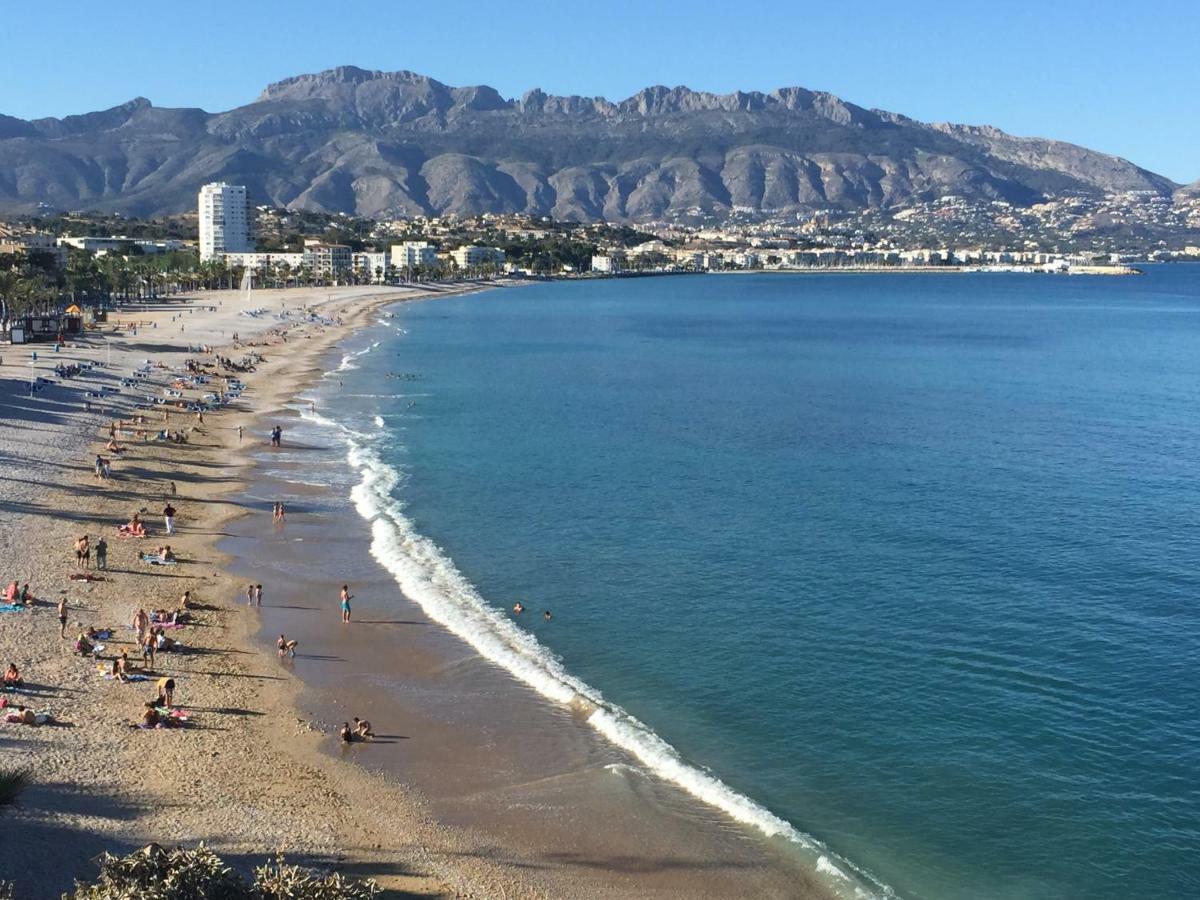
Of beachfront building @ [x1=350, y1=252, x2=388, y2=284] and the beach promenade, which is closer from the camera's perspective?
the beach promenade

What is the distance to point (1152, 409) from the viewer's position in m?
55.6

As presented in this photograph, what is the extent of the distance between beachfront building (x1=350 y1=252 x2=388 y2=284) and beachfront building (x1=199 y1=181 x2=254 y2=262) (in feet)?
89.4

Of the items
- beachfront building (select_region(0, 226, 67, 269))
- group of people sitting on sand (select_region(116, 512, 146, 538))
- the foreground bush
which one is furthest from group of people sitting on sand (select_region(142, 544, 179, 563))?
beachfront building (select_region(0, 226, 67, 269))

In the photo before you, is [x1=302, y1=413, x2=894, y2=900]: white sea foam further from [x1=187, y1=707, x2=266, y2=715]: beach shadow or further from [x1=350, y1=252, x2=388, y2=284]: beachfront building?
[x1=350, y1=252, x2=388, y2=284]: beachfront building

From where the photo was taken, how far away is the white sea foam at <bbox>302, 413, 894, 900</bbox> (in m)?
15.1

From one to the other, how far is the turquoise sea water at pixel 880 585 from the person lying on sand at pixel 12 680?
8.97 m

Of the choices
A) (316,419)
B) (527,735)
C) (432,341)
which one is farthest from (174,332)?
(527,735)

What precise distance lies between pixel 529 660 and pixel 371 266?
16051cm

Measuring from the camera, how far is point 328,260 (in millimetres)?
170625

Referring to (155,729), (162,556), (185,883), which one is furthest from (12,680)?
(185,883)

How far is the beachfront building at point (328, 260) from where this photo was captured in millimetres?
167250

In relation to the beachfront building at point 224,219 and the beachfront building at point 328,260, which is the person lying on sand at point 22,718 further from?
the beachfront building at point 224,219

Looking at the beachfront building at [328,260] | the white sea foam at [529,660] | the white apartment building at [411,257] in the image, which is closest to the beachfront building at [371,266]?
the beachfront building at [328,260]

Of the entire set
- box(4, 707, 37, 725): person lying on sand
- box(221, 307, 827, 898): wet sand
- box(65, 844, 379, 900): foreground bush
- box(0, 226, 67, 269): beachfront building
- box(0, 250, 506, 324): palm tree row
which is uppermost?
box(0, 226, 67, 269): beachfront building
